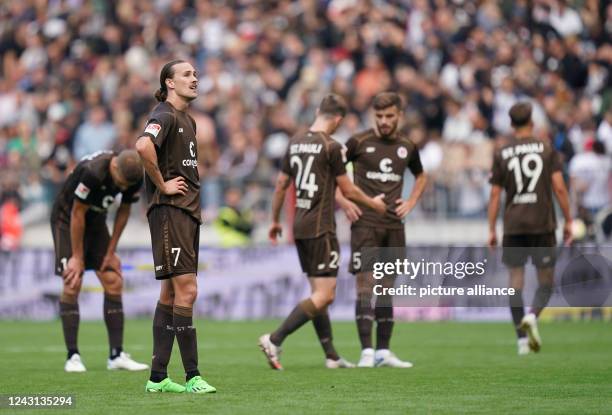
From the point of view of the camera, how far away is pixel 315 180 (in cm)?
1206

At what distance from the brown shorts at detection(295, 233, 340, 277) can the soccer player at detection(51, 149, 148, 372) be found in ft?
5.69

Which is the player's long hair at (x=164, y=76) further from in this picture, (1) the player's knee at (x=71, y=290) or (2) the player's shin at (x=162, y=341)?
(1) the player's knee at (x=71, y=290)

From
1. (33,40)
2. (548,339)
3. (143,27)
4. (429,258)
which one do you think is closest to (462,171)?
(429,258)

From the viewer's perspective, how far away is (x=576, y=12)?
2433 centimetres

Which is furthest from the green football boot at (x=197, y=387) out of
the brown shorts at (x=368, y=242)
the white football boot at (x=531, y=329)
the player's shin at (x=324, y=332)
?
the white football boot at (x=531, y=329)

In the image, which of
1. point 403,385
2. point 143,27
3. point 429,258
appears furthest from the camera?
point 143,27

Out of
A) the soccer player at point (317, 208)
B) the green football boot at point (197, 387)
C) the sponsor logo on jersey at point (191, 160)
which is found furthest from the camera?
Answer: the soccer player at point (317, 208)

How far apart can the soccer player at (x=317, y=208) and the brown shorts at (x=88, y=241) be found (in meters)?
1.90

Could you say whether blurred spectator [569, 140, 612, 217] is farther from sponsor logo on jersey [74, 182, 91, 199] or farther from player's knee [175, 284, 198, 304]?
player's knee [175, 284, 198, 304]

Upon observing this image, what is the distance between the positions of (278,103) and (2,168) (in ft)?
17.7

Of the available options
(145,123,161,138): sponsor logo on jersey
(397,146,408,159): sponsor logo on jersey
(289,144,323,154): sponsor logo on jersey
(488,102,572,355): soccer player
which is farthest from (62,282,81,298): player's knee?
(488,102,572,355): soccer player

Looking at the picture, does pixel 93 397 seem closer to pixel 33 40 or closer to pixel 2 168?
pixel 2 168

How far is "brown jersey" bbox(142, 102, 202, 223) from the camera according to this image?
9.51m

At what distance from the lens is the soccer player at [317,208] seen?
39.1 feet
